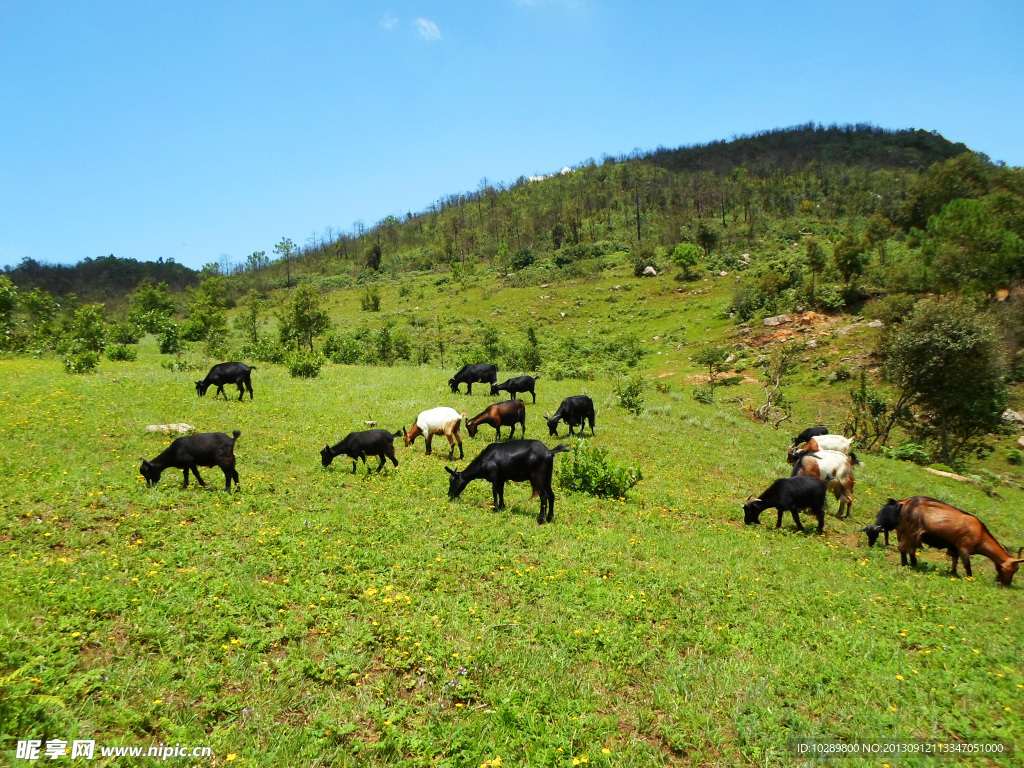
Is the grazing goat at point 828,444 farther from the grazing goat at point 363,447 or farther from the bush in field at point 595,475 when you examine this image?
the grazing goat at point 363,447

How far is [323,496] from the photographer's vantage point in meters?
11.4

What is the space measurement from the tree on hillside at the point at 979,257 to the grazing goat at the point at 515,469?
4631cm

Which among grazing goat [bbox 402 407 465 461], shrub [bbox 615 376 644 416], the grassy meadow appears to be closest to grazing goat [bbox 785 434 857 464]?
the grassy meadow

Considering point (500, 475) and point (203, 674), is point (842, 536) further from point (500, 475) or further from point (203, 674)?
point (203, 674)

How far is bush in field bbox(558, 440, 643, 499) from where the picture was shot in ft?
45.2

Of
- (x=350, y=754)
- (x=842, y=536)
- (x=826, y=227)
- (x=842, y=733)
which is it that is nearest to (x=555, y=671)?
(x=350, y=754)

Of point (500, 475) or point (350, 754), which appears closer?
point (350, 754)

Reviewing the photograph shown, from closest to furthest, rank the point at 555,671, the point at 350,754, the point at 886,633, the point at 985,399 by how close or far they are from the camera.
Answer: the point at 350,754 < the point at 555,671 < the point at 886,633 < the point at 985,399

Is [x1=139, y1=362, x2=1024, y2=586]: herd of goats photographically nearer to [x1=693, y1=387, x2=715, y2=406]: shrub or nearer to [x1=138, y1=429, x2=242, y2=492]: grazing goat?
[x1=138, y1=429, x2=242, y2=492]: grazing goat

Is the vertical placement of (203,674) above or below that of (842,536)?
above

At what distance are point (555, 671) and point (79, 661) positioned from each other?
16.7 ft

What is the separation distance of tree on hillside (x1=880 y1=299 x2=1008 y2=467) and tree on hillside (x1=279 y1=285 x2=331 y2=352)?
41.6 m

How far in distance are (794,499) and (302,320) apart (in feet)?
129

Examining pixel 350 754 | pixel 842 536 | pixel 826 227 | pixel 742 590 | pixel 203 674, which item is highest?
pixel 826 227
